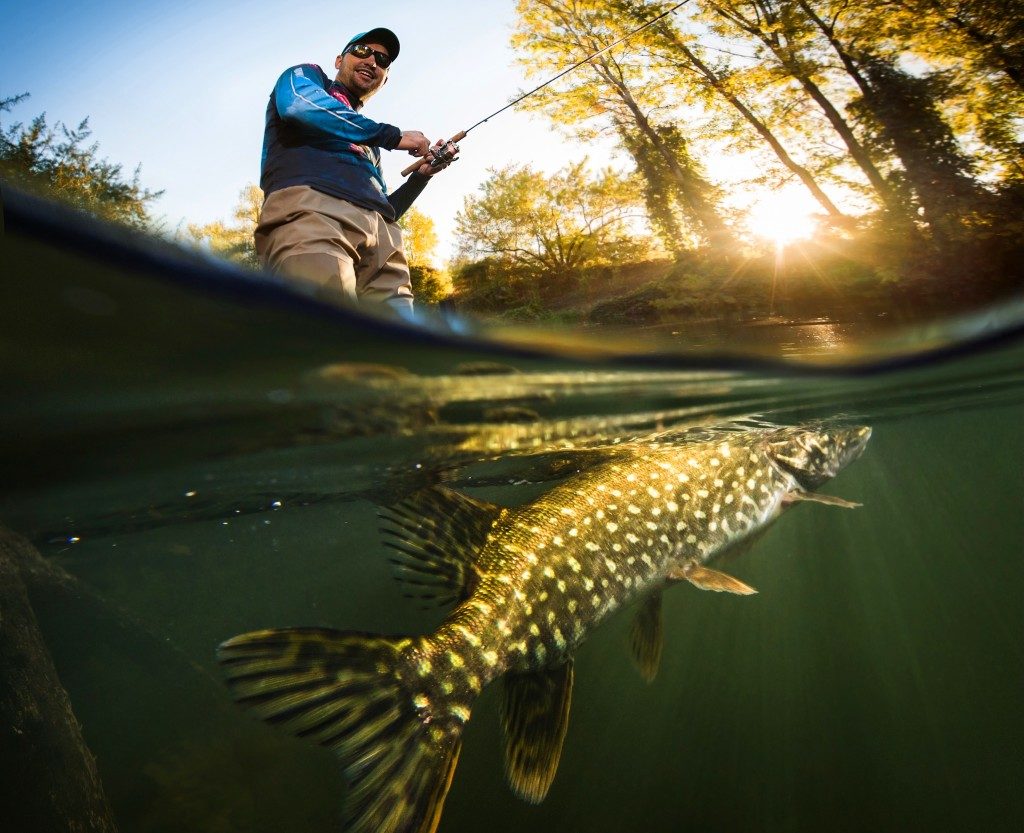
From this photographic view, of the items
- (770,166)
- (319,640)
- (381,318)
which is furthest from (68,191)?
(770,166)

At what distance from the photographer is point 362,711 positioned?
2.07 metres

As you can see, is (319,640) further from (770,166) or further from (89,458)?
(770,166)

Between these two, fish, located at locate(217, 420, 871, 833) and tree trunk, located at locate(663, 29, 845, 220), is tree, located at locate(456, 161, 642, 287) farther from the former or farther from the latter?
fish, located at locate(217, 420, 871, 833)

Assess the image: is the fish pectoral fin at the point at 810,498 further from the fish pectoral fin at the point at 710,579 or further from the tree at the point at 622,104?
the tree at the point at 622,104

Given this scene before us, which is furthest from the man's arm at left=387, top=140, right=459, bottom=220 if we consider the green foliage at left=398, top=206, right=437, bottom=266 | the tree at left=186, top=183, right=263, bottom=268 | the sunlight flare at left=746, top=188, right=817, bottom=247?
the green foliage at left=398, top=206, right=437, bottom=266

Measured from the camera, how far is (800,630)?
15234mm

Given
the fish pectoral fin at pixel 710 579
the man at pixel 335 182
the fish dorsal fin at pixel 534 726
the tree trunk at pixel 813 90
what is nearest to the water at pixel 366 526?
the man at pixel 335 182

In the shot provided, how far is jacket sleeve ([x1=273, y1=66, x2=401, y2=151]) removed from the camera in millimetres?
2811

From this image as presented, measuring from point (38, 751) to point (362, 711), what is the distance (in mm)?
2328

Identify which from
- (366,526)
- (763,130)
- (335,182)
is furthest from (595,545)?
(763,130)

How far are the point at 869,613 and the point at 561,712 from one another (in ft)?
75.6

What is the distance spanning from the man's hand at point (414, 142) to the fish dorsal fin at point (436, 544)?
1.88 metres

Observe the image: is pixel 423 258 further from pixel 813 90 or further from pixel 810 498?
pixel 810 498

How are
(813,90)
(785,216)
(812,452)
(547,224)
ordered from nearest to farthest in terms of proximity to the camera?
1. (812,452)
2. (813,90)
3. (785,216)
4. (547,224)
